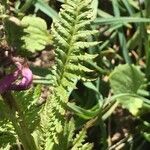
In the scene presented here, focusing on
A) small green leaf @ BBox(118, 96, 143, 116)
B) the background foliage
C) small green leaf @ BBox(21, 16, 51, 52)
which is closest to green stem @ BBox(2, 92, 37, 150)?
the background foliage

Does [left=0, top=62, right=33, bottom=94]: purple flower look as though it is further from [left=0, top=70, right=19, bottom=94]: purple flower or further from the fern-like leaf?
the fern-like leaf

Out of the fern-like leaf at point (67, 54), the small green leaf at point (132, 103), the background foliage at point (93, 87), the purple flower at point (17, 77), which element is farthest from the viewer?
the small green leaf at point (132, 103)

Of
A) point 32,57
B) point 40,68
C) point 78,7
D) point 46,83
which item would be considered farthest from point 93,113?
point 78,7

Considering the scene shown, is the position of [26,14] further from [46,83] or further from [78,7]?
[78,7]

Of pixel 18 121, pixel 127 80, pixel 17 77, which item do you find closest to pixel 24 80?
pixel 17 77

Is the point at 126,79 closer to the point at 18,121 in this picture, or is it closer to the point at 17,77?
the point at 18,121

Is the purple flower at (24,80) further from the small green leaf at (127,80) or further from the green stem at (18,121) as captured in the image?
the small green leaf at (127,80)

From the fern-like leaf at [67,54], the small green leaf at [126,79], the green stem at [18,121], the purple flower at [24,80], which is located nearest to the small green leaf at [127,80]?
the small green leaf at [126,79]
